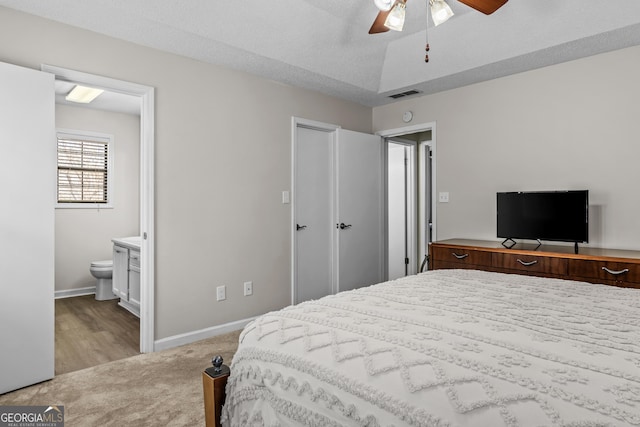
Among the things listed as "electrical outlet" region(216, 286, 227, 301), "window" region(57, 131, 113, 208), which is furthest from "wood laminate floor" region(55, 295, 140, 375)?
"window" region(57, 131, 113, 208)

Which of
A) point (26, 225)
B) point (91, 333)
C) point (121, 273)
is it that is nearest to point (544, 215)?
point (26, 225)

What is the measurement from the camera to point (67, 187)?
16.6 ft

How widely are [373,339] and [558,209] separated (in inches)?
104

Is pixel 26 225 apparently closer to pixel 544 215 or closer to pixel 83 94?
pixel 83 94

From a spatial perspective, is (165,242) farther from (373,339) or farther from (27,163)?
(373,339)

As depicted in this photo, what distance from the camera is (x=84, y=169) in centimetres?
512

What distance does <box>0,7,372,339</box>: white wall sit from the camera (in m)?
2.79

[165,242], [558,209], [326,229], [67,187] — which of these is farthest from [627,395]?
[67,187]

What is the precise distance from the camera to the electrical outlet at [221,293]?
340 cm

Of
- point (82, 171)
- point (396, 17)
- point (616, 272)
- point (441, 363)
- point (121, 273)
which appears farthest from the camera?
point (82, 171)

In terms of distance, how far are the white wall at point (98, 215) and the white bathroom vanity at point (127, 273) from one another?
781 millimetres

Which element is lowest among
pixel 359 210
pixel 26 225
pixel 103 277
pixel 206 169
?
pixel 103 277

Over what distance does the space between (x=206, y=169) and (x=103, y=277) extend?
2444 mm

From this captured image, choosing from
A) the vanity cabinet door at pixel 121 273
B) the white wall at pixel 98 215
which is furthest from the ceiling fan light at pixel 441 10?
the white wall at pixel 98 215
